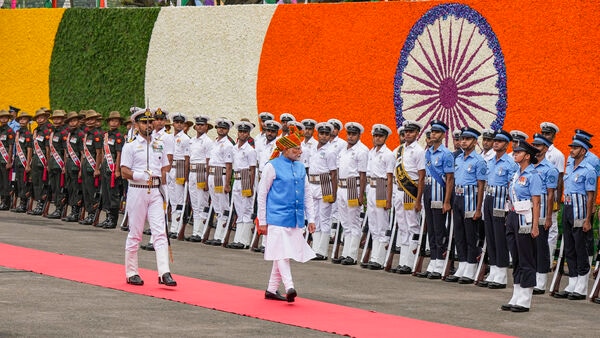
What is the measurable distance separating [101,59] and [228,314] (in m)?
19.5

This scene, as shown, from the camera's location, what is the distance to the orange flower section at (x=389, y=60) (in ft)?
70.9

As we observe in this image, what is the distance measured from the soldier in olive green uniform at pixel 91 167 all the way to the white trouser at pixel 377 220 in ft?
24.3

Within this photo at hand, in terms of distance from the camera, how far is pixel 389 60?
2503 cm

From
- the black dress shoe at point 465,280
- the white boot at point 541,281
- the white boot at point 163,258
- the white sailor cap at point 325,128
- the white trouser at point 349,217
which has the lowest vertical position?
the white boot at point 163,258

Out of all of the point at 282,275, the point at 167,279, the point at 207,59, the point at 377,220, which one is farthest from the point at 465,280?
the point at 207,59

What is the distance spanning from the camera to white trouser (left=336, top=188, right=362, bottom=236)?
20.3 m

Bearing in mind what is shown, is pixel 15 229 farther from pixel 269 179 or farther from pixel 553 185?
pixel 553 185

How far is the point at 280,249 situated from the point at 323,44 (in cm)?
1219

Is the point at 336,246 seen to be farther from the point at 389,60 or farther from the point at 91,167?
the point at 91,167

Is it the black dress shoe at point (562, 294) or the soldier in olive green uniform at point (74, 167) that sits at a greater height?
the soldier in olive green uniform at point (74, 167)

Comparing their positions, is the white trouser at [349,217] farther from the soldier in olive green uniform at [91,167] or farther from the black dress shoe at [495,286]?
the soldier in olive green uniform at [91,167]

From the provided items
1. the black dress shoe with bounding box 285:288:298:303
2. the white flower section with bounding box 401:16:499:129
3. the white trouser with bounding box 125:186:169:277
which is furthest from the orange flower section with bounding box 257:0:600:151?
the white trouser with bounding box 125:186:169:277

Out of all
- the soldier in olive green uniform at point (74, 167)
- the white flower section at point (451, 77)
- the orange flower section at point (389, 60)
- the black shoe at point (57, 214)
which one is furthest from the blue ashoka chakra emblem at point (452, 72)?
the black shoe at point (57, 214)

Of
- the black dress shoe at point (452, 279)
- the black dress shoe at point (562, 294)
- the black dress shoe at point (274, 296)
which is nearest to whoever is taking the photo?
the black dress shoe at point (274, 296)
